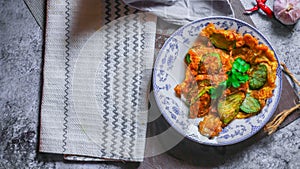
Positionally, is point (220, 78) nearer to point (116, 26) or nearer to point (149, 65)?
point (149, 65)

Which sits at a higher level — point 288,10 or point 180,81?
point 288,10

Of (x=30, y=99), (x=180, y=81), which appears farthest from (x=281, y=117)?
(x=30, y=99)

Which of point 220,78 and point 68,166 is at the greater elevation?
point 220,78

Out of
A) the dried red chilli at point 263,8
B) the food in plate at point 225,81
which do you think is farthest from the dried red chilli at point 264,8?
the food in plate at point 225,81

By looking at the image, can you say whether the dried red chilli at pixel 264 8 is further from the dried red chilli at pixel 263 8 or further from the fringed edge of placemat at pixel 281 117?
the fringed edge of placemat at pixel 281 117

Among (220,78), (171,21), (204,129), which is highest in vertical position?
(171,21)

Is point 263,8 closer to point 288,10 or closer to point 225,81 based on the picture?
point 288,10

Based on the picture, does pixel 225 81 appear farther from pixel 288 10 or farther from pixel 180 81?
pixel 288 10

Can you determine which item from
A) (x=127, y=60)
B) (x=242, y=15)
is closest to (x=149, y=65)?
(x=127, y=60)
